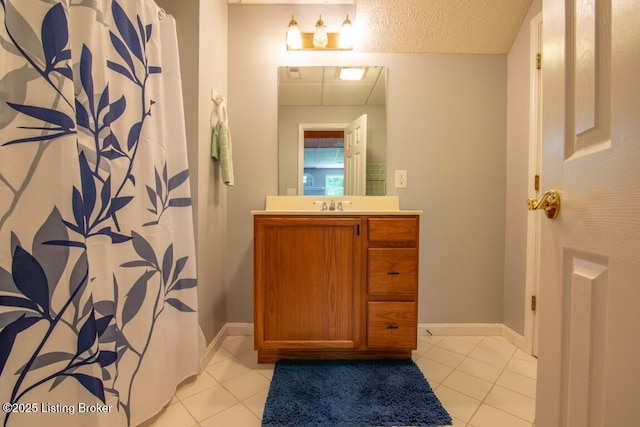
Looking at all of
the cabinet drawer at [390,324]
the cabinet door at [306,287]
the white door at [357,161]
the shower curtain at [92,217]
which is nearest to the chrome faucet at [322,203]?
the white door at [357,161]

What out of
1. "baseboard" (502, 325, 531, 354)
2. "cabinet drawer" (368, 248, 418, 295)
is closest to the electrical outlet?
"cabinet drawer" (368, 248, 418, 295)

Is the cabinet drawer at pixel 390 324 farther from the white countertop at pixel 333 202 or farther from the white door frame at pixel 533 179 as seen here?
the white door frame at pixel 533 179

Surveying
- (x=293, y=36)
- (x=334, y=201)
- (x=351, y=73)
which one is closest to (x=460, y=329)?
(x=334, y=201)

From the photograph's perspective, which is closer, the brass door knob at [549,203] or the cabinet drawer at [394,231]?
the brass door knob at [549,203]

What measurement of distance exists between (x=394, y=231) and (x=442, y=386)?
0.81 m

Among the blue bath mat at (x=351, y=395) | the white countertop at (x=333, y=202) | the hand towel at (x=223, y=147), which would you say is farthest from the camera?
the white countertop at (x=333, y=202)

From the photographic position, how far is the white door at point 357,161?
1885 mm

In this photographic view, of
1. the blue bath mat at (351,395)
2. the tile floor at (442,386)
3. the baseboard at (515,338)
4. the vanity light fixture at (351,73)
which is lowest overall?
the tile floor at (442,386)

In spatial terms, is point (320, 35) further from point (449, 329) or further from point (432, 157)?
point (449, 329)

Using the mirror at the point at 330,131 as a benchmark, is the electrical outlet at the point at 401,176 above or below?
below

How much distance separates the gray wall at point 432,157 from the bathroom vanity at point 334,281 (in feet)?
1.63

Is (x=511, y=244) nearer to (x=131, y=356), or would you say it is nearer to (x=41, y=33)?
(x=131, y=356)

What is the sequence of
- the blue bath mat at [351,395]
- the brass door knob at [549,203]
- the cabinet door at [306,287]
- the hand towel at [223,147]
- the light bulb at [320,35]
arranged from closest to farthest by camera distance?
1. the brass door knob at [549,203]
2. the blue bath mat at [351,395]
3. the cabinet door at [306,287]
4. the hand towel at [223,147]
5. the light bulb at [320,35]

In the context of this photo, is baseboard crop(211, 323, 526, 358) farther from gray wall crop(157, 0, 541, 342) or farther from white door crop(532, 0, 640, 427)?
white door crop(532, 0, 640, 427)
